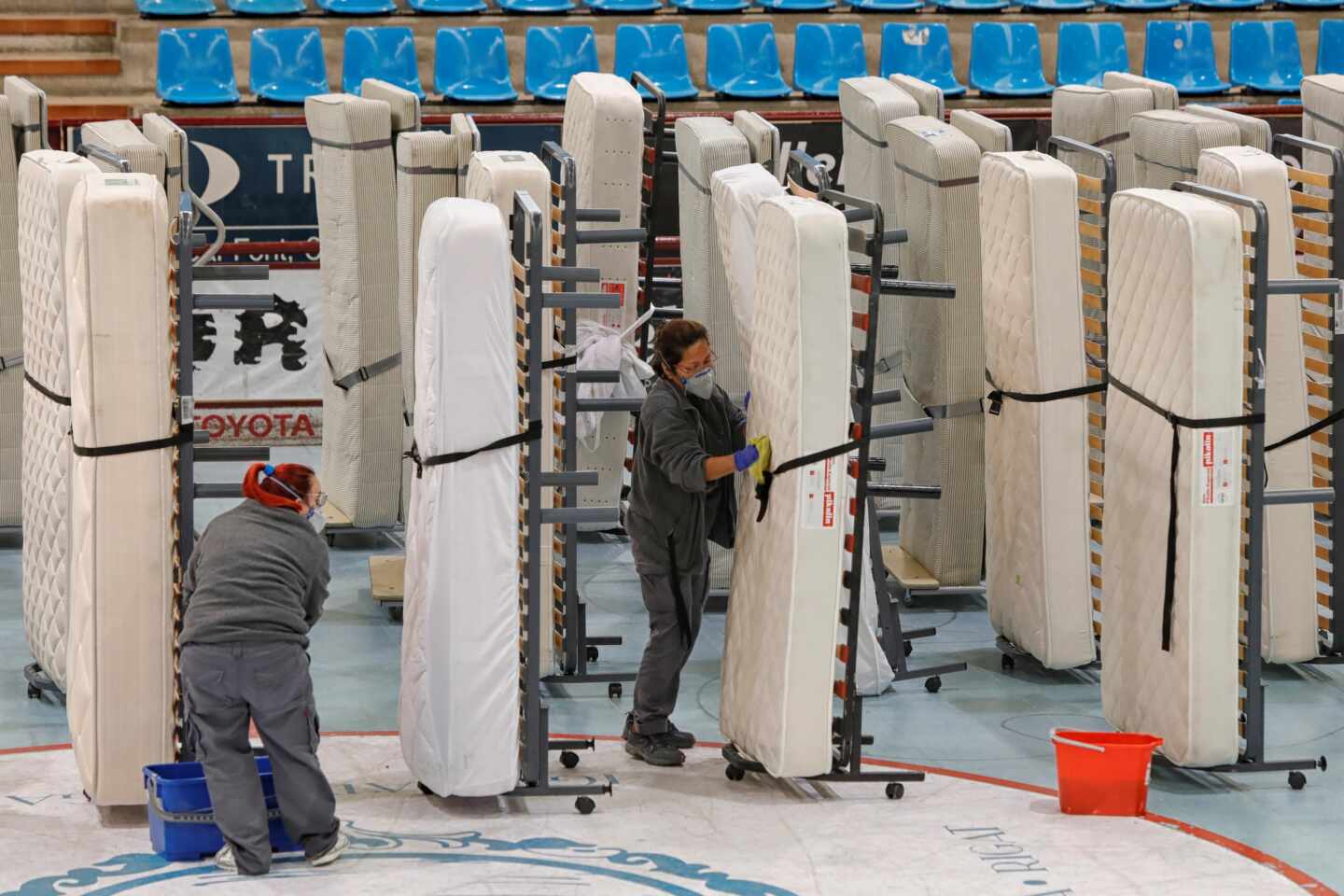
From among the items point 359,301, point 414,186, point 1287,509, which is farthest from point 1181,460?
point 359,301

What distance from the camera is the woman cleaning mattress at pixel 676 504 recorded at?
22.2ft

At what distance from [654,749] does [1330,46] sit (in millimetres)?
10494

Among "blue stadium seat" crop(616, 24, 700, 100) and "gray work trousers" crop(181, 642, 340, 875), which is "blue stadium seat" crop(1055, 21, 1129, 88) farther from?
"gray work trousers" crop(181, 642, 340, 875)

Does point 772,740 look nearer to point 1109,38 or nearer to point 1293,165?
point 1293,165

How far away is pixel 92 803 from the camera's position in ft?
21.8

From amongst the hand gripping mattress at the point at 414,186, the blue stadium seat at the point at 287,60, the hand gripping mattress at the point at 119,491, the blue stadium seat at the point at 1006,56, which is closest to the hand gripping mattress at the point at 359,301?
the hand gripping mattress at the point at 414,186

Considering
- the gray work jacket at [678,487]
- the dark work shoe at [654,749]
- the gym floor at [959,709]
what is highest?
the gray work jacket at [678,487]

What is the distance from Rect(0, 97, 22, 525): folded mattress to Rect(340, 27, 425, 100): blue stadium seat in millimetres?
4377

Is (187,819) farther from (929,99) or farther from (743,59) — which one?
(743,59)

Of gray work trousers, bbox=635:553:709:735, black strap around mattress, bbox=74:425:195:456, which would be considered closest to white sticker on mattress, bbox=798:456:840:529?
gray work trousers, bbox=635:553:709:735

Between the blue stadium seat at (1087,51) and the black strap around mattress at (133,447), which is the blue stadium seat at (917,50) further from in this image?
the black strap around mattress at (133,447)

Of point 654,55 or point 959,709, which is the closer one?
point 959,709

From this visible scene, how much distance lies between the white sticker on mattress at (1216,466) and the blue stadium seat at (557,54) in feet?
27.0

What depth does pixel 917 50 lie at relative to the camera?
48.2 ft
